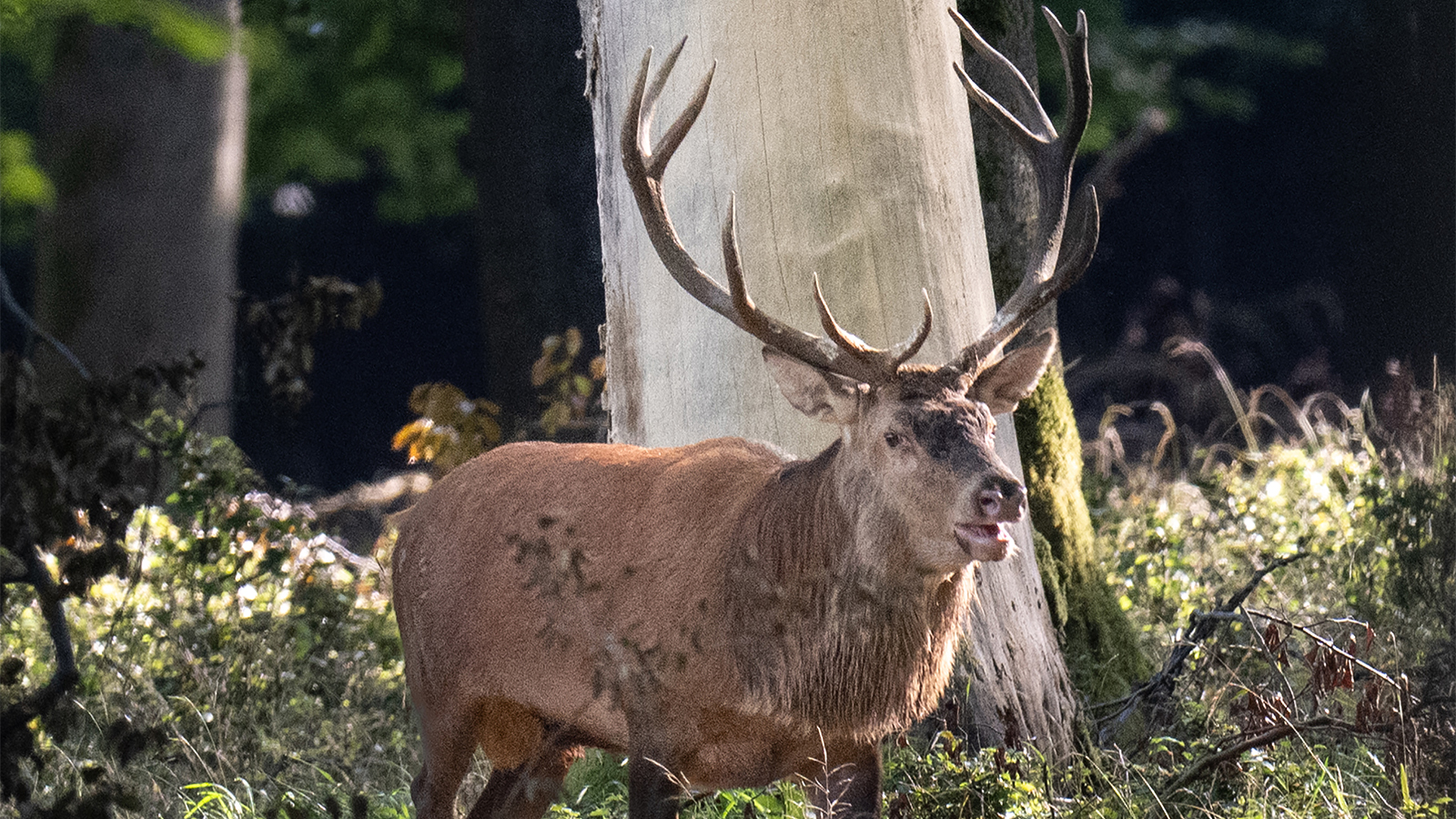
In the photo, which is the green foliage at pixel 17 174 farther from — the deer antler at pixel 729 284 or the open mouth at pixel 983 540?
the open mouth at pixel 983 540

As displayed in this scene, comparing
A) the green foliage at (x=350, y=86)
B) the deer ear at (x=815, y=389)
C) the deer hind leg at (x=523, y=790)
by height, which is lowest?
the deer hind leg at (x=523, y=790)

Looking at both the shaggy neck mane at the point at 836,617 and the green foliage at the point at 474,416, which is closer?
the shaggy neck mane at the point at 836,617

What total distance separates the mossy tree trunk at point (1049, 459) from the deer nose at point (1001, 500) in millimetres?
1721

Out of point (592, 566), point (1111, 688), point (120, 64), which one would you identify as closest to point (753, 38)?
point (592, 566)

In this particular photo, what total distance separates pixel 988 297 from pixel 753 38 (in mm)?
992

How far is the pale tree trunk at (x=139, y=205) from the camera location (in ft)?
24.9

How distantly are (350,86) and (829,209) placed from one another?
5616 millimetres

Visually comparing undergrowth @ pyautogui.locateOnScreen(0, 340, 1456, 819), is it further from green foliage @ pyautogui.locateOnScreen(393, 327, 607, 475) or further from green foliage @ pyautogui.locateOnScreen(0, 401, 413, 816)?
green foliage @ pyautogui.locateOnScreen(393, 327, 607, 475)

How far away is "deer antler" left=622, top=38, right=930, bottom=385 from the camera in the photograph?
3.28 metres

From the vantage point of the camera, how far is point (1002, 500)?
2990 millimetres

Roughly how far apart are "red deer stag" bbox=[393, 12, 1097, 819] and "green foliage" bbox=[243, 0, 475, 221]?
5.34 metres

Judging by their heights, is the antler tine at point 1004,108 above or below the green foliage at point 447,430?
above

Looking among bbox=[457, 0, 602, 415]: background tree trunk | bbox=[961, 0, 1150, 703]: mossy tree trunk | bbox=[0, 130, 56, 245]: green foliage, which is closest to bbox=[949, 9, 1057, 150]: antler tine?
bbox=[961, 0, 1150, 703]: mossy tree trunk

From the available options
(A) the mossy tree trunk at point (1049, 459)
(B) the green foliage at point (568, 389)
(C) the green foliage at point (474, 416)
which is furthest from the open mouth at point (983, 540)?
(B) the green foliage at point (568, 389)
